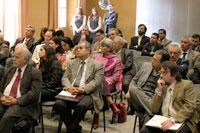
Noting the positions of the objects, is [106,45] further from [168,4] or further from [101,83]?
[168,4]

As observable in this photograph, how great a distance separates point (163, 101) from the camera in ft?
9.87

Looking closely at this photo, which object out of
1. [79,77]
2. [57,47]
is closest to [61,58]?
[57,47]

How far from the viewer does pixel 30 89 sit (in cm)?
334

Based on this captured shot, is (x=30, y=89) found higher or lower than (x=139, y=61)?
lower

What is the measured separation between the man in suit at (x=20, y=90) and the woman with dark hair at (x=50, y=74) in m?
0.52

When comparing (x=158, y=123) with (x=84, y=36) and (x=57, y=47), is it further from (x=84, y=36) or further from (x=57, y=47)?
(x=84, y=36)

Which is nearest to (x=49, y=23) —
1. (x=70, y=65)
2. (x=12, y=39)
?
(x=12, y=39)

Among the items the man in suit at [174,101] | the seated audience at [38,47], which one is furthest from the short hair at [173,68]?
the seated audience at [38,47]

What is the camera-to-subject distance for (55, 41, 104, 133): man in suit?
3.65m

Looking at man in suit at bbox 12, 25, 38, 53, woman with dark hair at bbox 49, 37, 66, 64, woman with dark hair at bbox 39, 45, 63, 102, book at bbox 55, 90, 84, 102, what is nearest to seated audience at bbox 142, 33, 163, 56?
woman with dark hair at bbox 49, 37, 66, 64

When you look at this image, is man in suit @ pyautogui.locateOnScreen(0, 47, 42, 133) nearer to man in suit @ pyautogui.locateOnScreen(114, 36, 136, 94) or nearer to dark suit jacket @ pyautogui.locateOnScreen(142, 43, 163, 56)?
man in suit @ pyautogui.locateOnScreen(114, 36, 136, 94)

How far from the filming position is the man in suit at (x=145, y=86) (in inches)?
138

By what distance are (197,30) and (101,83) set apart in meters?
7.20

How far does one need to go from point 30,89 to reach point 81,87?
2.45ft
